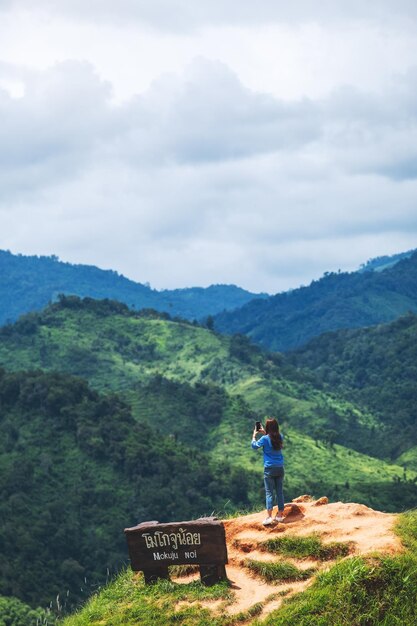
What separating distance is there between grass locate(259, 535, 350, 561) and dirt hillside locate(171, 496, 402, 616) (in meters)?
0.12

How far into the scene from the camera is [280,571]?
17078 mm

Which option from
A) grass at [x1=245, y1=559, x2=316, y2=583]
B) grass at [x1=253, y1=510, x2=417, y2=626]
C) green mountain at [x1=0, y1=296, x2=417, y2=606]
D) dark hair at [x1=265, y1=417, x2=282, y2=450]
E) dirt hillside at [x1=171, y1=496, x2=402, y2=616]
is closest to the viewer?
grass at [x1=253, y1=510, x2=417, y2=626]

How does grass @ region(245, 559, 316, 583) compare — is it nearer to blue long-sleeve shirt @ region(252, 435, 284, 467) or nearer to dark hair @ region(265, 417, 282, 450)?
blue long-sleeve shirt @ region(252, 435, 284, 467)

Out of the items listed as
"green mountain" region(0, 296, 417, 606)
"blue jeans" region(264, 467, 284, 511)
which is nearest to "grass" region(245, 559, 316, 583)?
"blue jeans" region(264, 467, 284, 511)

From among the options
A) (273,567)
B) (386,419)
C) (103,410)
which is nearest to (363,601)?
(273,567)

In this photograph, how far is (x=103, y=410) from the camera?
4375 inches

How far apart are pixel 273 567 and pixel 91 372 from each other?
529ft

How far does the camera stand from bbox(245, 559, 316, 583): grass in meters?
16.8

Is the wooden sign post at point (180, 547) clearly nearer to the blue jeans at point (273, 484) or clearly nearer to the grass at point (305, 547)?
the grass at point (305, 547)

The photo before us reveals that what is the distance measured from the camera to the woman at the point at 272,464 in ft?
64.3

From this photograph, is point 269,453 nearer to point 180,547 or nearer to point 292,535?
point 292,535

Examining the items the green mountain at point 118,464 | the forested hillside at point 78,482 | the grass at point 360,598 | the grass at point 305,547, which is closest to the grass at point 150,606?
the grass at point 305,547

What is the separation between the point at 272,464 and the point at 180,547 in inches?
126

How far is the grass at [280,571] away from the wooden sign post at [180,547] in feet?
2.47
